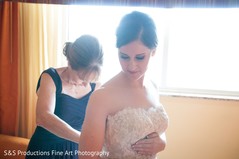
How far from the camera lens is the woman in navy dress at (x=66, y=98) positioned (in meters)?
1.07

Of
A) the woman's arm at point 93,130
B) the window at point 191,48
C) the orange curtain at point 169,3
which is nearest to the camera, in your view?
the woman's arm at point 93,130

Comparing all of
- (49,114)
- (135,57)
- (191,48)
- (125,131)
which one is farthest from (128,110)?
(191,48)

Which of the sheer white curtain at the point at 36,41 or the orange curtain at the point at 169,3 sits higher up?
the orange curtain at the point at 169,3

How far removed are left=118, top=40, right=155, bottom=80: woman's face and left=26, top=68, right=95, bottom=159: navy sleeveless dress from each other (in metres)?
0.46

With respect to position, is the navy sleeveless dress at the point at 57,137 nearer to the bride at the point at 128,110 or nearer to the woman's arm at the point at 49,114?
the woman's arm at the point at 49,114

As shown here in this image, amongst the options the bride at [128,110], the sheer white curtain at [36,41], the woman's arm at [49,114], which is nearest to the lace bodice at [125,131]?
the bride at [128,110]

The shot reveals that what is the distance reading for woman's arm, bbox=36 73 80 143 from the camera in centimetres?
106

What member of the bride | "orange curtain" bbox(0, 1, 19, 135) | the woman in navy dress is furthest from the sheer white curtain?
the bride

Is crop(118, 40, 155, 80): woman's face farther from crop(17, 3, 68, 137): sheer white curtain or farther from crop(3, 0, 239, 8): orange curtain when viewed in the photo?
crop(17, 3, 68, 137): sheer white curtain

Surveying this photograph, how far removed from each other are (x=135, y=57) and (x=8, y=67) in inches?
72.7

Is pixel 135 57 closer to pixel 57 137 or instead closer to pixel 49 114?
pixel 49 114

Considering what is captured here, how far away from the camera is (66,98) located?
1159 millimetres

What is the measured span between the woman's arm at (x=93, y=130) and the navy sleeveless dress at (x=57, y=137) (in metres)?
0.43

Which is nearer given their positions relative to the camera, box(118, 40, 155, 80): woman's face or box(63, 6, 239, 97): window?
box(118, 40, 155, 80): woman's face
